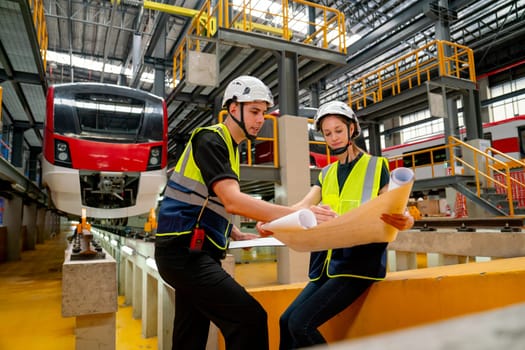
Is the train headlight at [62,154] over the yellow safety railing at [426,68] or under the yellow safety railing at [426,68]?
under

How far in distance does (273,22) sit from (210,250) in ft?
54.9

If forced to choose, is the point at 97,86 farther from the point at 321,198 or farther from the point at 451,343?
the point at 451,343

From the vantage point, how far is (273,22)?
655 inches

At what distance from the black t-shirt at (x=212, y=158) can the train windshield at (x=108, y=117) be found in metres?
5.35

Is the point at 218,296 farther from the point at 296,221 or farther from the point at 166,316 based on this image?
the point at 166,316

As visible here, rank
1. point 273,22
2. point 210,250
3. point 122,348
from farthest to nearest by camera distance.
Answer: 1. point 273,22
2. point 122,348
3. point 210,250

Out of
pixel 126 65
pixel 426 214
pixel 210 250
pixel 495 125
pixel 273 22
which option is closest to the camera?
pixel 210 250

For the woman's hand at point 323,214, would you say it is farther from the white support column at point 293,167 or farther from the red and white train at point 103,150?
the white support column at point 293,167

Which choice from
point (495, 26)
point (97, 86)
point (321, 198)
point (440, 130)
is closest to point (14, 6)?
point (97, 86)

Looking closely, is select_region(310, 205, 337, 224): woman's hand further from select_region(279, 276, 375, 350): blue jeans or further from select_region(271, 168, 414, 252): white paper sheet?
select_region(279, 276, 375, 350): blue jeans

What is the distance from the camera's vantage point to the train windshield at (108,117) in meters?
6.30

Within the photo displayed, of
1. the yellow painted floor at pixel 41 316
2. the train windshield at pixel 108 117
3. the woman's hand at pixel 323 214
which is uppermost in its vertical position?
the train windshield at pixel 108 117

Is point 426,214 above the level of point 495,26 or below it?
below

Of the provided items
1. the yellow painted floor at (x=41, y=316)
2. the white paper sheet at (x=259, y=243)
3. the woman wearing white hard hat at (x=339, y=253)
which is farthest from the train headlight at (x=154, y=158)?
the white paper sheet at (x=259, y=243)
